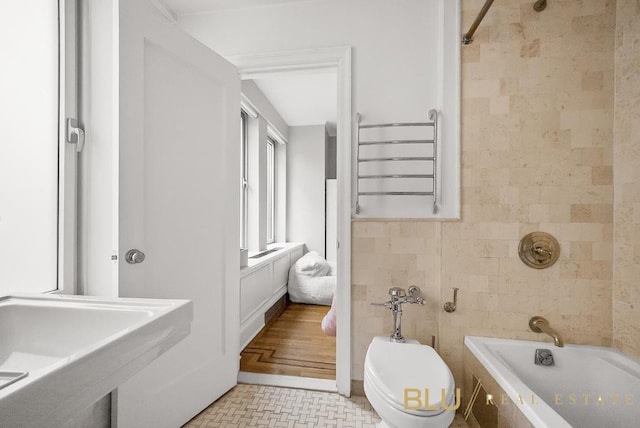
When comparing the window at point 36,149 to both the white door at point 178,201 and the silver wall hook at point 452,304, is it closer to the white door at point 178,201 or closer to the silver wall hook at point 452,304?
the white door at point 178,201

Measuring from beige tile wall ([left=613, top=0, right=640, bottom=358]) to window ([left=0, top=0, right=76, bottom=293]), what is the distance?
2552mm

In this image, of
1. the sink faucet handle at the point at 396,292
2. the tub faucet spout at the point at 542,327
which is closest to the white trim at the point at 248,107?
the sink faucet handle at the point at 396,292

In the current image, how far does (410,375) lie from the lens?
1224 mm

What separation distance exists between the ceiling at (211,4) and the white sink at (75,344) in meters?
1.80

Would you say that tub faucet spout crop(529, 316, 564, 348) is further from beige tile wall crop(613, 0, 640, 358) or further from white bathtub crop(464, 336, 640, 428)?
beige tile wall crop(613, 0, 640, 358)

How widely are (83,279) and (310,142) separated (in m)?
3.36

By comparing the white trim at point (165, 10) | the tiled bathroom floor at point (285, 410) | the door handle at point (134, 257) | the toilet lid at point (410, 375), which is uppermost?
the white trim at point (165, 10)

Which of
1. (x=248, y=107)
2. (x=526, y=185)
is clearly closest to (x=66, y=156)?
(x=248, y=107)

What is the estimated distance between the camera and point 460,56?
1589 millimetres

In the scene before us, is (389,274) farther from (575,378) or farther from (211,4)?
(211,4)

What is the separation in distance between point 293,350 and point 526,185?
6.40ft

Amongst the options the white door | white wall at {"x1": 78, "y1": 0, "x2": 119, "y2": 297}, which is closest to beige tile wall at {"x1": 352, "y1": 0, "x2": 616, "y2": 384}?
the white door

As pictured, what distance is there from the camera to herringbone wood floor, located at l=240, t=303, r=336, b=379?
1962mm

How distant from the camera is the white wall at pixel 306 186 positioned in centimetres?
413
